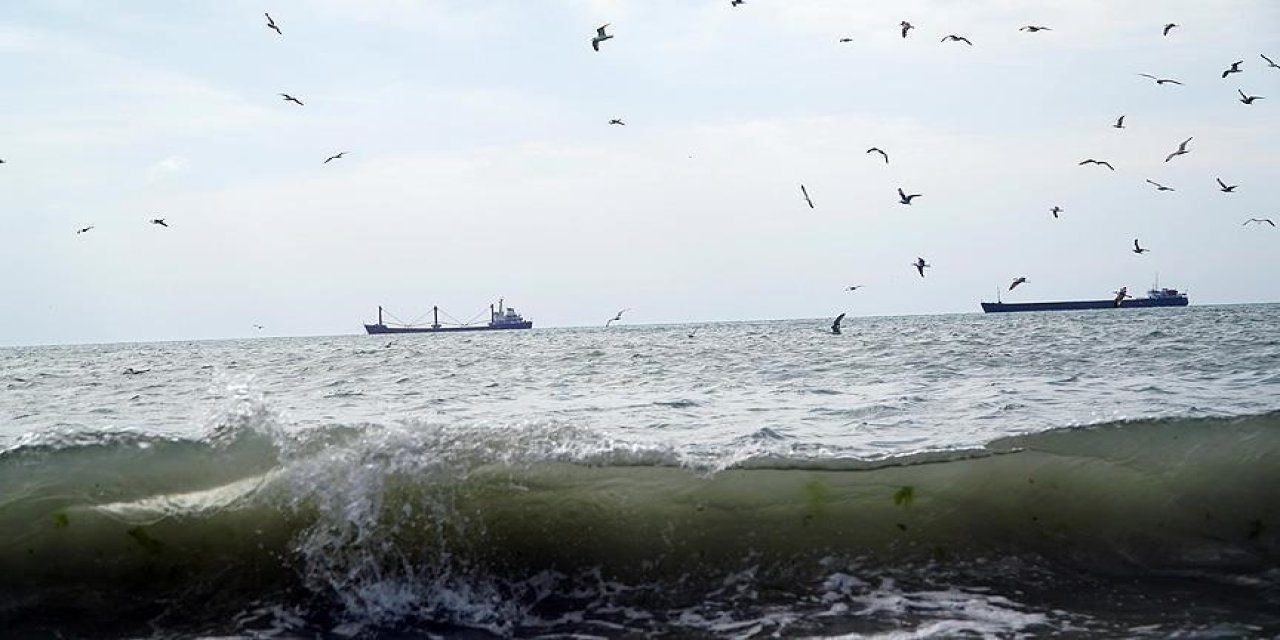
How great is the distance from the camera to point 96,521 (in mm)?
7203

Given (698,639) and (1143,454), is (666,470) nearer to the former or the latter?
(698,639)

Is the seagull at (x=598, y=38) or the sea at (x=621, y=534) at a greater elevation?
the seagull at (x=598, y=38)

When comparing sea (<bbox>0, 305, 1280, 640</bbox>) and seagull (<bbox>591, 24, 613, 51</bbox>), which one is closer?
sea (<bbox>0, 305, 1280, 640</bbox>)

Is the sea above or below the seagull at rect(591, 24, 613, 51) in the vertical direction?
below

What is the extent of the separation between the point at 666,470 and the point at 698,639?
1.93 m

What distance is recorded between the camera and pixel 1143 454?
7918mm

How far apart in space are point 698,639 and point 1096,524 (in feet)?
10.2

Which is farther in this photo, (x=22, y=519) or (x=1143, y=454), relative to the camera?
(x=1143, y=454)

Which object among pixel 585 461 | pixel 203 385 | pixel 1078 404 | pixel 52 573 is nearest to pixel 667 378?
pixel 1078 404

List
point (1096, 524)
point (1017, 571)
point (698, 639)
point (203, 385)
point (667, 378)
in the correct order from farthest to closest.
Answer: point (203, 385) < point (667, 378) < point (1096, 524) < point (1017, 571) < point (698, 639)

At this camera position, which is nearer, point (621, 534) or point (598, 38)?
point (621, 534)

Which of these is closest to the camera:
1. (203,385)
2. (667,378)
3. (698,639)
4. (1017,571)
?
(698,639)

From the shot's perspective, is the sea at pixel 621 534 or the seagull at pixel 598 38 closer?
the sea at pixel 621 534

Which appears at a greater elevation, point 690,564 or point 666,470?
point 666,470
